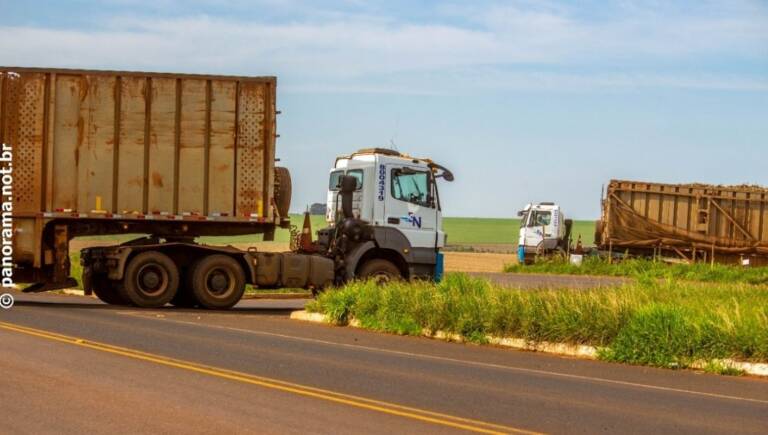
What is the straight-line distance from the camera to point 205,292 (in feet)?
80.5

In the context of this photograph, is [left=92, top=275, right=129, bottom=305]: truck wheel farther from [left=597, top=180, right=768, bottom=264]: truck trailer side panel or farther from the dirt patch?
the dirt patch

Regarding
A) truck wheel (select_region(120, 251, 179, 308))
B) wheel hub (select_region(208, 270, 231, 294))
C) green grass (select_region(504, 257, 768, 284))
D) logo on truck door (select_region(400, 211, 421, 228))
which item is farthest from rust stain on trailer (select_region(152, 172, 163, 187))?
green grass (select_region(504, 257, 768, 284))

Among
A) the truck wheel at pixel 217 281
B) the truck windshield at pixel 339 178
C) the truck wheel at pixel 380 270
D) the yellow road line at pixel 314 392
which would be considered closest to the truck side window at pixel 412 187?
the truck windshield at pixel 339 178

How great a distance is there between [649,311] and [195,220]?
35.9ft

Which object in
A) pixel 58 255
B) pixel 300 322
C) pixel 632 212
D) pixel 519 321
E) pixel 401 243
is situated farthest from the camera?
pixel 632 212

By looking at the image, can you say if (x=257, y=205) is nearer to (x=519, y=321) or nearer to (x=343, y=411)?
(x=519, y=321)

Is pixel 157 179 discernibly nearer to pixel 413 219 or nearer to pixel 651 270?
pixel 413 219

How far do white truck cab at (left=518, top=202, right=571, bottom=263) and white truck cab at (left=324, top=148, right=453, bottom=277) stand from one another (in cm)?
2100

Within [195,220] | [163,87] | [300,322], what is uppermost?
[163,87]

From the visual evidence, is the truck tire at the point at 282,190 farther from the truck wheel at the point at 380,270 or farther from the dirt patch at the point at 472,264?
the dirt patch at the point at 472,264

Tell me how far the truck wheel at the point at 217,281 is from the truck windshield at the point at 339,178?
9.33 ft

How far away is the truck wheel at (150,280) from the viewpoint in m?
24.1

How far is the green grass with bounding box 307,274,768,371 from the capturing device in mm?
15422

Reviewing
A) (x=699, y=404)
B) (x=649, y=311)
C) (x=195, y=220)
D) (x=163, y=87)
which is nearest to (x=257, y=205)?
(x=195, y=220)
